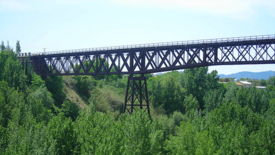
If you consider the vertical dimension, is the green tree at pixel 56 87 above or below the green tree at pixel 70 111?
above

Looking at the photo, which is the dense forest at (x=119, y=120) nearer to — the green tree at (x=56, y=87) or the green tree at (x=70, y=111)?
the green tree at (x=56, y=87)

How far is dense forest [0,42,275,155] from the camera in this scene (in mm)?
29578

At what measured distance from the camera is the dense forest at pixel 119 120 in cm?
2958

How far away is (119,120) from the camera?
3806cm

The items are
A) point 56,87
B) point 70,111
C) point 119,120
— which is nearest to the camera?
point 119,120

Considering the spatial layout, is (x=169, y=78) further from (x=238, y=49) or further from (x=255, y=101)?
(x=238, y=49)

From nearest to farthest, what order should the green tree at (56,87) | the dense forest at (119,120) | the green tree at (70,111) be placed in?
the dense forest at (119,120) < the green tree at (70,111) < the green tree at (56,87)

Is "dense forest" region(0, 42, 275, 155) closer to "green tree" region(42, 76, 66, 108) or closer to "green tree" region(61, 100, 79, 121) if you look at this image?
"green tree" region(42, 76, 66, 108)

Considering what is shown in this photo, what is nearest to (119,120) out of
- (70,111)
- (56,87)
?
(70,111)

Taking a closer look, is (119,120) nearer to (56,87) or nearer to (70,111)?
(70,111)

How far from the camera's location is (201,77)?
8075 centimetres

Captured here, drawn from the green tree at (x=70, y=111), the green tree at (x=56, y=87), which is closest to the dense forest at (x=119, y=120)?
the green tree at (x=56, y=87)

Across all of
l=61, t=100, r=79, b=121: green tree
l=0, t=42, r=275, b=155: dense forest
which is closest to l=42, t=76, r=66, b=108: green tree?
l=0, t=42, r=275, b=155: dense forest

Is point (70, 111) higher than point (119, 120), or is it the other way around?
point (119, 120)
